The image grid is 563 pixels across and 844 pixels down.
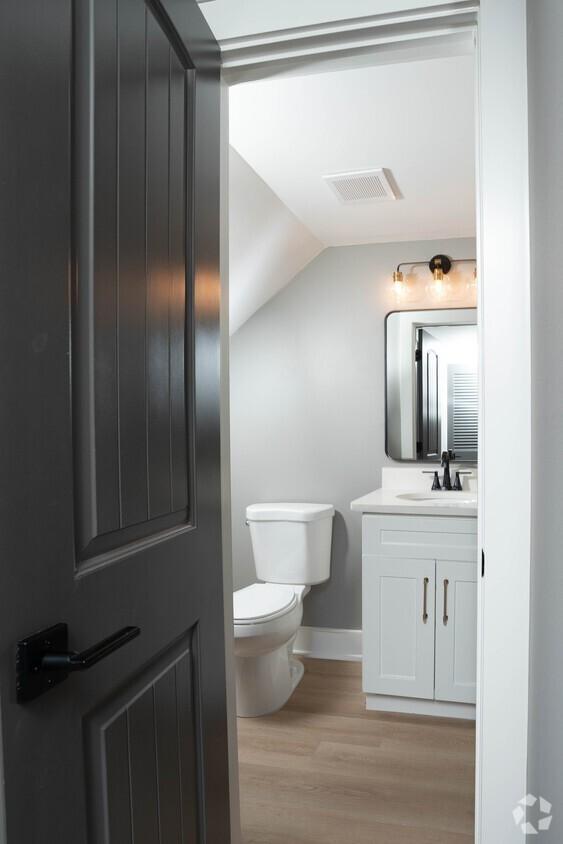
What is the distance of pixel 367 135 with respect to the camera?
2393mm

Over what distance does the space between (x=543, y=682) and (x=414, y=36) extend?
4.34ft

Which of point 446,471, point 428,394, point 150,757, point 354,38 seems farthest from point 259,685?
point 354,38

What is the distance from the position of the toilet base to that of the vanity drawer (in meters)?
0.64

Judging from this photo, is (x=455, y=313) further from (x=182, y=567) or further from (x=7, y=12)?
(x=7, y=12)

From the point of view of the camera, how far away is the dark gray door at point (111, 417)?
827 millimetres

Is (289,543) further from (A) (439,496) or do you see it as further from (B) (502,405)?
(B) (502,405)

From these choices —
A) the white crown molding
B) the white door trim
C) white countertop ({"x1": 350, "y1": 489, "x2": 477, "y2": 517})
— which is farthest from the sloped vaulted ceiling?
the white door trim

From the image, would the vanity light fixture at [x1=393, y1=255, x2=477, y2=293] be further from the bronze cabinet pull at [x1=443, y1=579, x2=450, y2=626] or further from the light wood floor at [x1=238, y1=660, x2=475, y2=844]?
the light wood floor at [x1=238, y1=660, x2=475, y2=844]

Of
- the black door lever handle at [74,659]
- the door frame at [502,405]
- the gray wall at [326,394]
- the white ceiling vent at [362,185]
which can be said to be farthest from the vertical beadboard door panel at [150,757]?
the gray wall at [326,394]

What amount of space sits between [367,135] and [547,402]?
1.61 meters

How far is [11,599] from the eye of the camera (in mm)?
806

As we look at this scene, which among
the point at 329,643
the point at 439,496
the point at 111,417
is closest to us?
the point at 111,417

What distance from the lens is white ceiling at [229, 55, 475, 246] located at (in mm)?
2033

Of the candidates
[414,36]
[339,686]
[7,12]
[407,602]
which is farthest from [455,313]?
[7,12]
